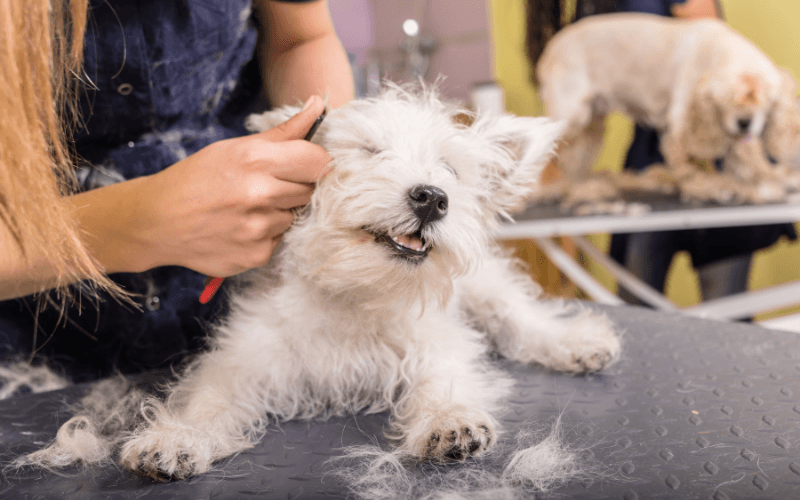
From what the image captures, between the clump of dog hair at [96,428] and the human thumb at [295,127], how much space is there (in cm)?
45

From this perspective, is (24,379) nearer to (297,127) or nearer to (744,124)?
(297,127)

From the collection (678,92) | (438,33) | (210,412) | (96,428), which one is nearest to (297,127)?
(210,412)

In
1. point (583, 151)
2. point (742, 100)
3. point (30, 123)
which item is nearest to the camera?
point (30, 123)

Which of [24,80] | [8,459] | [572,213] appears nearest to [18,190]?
[24,80]

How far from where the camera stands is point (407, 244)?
26.7 inches

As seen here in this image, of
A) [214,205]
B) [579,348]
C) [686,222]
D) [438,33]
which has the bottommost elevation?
[686,222]

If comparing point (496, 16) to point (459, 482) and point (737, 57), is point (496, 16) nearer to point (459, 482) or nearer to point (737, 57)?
point (737, 57)

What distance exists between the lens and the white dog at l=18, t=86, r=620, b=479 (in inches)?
25.9

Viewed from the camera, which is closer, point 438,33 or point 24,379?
point 24,379

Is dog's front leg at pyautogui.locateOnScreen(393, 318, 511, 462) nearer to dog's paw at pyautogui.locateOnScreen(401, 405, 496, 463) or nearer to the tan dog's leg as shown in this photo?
dog's paw at pyautogui.locateOnScreen(401, 405, 496, 463)

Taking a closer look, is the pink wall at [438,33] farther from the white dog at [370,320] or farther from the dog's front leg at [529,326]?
the white dog at [370,320]

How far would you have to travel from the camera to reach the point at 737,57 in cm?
203

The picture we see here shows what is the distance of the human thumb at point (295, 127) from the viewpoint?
0.68 m

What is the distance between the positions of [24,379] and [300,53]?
85 cm
